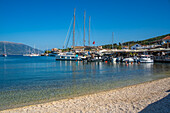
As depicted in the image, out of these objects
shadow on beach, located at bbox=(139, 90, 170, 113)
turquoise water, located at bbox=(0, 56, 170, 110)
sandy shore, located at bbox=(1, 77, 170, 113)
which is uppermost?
shadow on beach, located at bbox=(139, 90, 170, 113)

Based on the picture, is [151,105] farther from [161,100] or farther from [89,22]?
[89,22]

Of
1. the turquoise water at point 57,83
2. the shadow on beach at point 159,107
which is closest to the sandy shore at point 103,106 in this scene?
the shadow on beach at point 159,107

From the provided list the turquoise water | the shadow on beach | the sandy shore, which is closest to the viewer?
the shadow on beach

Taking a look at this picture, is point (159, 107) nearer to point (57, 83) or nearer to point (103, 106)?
point (103, 106)

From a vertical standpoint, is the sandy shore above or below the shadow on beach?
below

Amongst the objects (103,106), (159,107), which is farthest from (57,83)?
(159,107)

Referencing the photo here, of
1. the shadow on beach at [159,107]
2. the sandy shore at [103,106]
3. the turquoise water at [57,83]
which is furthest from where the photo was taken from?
the turquoise water at [57,83]

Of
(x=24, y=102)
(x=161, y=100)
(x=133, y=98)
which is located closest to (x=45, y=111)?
(x=24, y=102)

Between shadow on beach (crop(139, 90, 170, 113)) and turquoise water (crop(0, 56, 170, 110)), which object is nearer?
shadow on beach (crop(139, 90, 170, 113))

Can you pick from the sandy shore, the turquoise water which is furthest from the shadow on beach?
the turquoise water

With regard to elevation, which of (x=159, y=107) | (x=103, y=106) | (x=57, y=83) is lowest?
(x=57, y=83)

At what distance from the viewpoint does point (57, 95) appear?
1423cm

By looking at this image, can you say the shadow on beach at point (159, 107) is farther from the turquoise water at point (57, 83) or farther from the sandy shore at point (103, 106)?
the turquoise water at point (57, 83)

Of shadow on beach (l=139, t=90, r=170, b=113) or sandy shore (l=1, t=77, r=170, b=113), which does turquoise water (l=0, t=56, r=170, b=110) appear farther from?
shadow on beach (l=139, t=90, r=170, b=113)
